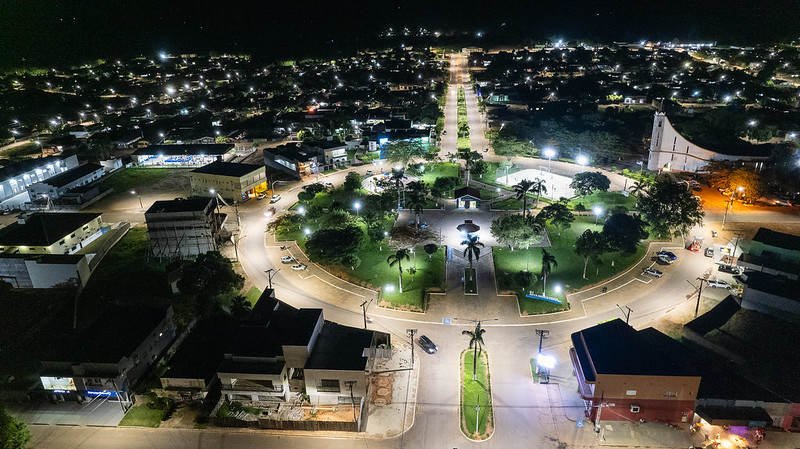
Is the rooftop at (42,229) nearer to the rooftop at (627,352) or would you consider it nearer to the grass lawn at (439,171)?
the grass lawn at (439,171)

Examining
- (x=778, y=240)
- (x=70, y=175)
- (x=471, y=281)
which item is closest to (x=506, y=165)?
(x=471, y=281)

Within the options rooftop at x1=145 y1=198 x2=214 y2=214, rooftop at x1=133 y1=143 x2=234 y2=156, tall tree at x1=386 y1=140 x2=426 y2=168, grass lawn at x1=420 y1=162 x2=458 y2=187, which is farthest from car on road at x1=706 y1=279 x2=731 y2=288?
rooftop at x1=133 y1=143 x2=234 y2=156

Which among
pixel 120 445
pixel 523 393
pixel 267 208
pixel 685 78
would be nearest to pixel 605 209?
pixel 523 393

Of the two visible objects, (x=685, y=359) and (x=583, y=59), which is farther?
(x=583, y=59)

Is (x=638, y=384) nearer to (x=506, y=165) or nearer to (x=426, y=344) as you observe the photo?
(x=426, y=344)

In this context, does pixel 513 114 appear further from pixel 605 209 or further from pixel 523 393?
pixel 523 393

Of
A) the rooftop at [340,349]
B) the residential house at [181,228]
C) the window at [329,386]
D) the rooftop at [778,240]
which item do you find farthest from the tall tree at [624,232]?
the residential house at [181,228]
